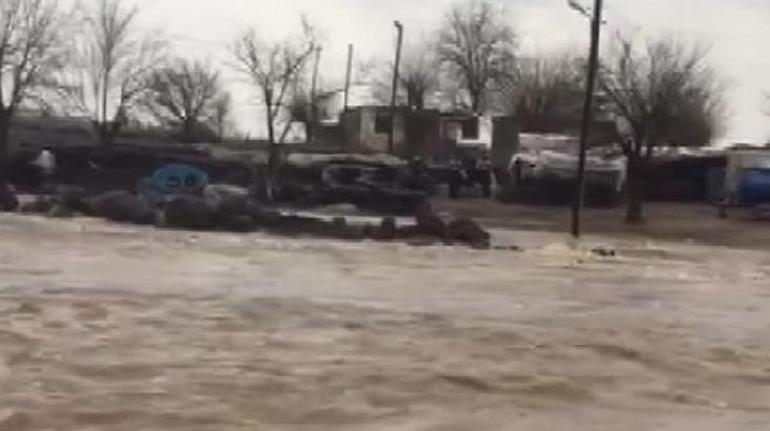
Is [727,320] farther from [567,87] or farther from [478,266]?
[567,87]

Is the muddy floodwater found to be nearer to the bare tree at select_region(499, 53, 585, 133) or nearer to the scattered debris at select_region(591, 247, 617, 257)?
the scattered debris at select_region(591, 247, 617, 257)

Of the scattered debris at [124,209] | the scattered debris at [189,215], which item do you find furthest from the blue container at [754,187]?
the scattered debris at [189,215]

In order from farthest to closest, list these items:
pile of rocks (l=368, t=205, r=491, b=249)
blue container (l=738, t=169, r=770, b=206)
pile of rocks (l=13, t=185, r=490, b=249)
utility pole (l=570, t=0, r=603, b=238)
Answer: blue container (l=738, t=169, r=770, b=206) < utility pole (l=570, t=0, r=603, b=238) < pile of rocks (l=13, t=185, r=490, b=249) < pile of rocks (l=368, t=205, r=491, b=249)

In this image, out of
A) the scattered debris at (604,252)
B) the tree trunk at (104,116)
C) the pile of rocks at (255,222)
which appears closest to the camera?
the scattered debris at (604,252)

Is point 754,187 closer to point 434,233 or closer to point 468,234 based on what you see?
point 434,233

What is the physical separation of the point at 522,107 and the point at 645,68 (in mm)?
34676

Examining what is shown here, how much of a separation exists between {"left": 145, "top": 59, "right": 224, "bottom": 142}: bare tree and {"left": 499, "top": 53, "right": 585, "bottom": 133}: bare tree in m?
21.5

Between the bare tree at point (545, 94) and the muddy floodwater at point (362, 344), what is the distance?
6565cm

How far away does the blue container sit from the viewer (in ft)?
230

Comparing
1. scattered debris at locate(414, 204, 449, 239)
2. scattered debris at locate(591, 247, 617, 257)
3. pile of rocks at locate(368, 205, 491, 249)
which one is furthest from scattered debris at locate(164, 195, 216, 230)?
scattered debris at locate(591, 247, 617, 257)

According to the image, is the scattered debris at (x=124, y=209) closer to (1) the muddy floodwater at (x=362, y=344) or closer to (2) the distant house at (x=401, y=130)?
(1) the muddy floodwater at (x=362, y=344)

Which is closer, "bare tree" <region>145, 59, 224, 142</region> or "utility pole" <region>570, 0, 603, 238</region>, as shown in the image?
"utility pole" <region>570, 0, 603, 238</region>

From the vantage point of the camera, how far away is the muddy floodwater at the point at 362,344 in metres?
11.8

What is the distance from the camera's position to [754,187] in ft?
232
